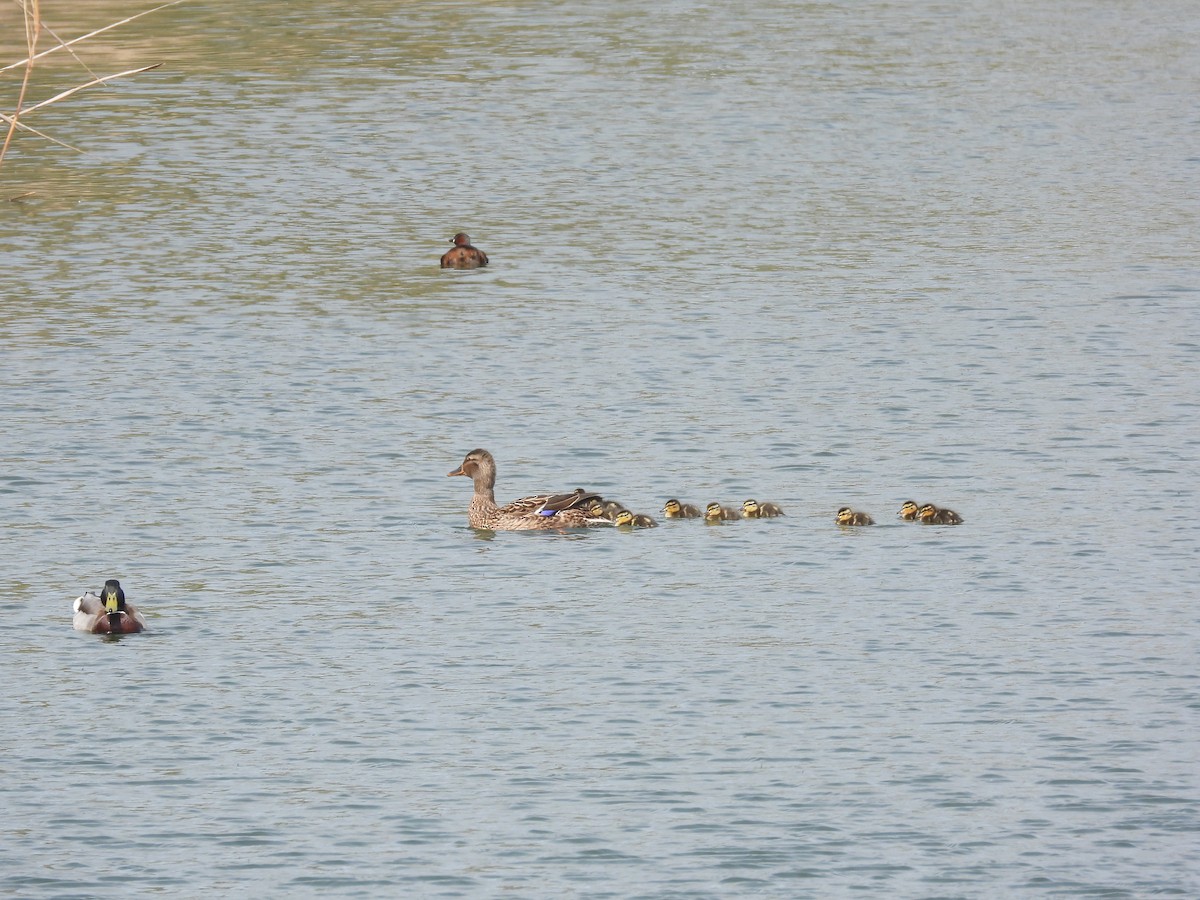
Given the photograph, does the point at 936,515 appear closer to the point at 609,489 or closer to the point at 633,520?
the point at 633,520

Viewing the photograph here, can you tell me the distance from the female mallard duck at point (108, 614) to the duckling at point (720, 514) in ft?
17.3

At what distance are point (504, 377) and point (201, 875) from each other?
13.1 metres

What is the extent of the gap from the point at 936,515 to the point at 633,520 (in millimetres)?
2603

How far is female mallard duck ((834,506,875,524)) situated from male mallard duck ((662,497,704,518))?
1264 mm

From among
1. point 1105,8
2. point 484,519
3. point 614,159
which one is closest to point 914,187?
point 614,159

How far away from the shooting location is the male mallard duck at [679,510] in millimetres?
20516

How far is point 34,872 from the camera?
531 inches

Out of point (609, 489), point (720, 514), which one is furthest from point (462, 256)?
point (720, 514)

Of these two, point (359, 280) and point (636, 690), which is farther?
point (359, 280)

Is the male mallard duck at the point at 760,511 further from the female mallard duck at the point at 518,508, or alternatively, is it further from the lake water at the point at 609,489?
the female mallard duck at the point at 518,508

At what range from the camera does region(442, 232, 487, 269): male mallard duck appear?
104 feet

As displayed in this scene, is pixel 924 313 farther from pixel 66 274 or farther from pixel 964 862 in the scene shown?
pixel 964 862

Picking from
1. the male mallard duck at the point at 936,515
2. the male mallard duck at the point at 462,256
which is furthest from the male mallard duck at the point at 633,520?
the male mallard duck at the point at 462,256

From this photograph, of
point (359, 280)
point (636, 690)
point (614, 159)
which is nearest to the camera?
A: point (636, 690)
